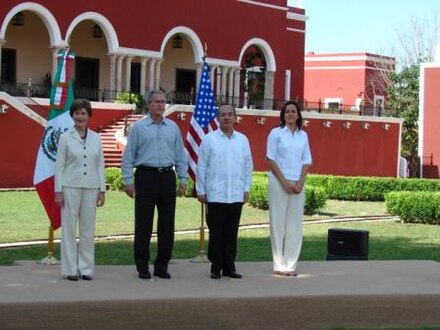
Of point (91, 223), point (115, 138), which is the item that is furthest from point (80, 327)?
point (115, 138)

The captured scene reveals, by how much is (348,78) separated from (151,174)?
44237 mm

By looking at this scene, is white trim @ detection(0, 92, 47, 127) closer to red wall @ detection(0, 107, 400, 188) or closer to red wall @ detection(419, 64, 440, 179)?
red wall @ detection(0, 107, 400, 188)

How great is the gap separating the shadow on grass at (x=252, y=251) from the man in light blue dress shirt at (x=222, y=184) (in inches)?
96.5

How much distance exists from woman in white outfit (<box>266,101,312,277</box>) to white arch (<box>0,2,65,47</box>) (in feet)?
63.4

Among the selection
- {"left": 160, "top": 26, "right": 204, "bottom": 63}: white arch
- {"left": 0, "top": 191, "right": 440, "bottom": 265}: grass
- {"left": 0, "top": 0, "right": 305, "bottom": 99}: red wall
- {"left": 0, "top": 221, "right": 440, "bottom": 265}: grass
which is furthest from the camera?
{"left": 160, "top": 26, "right": 204, "bottom": 63}: white arch

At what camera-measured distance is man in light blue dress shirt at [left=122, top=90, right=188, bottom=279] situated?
756 cm

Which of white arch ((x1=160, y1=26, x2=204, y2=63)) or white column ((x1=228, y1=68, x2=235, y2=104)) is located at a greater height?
white arch ((x1=160, y1=26, x2=204, y2=63))

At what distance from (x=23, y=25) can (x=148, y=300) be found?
78.7 ft

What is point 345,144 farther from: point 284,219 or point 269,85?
point 284,219

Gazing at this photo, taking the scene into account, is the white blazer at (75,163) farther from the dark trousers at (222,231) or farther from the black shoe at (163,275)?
the dark trousers at (222,231)

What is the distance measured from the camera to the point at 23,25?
28922mm

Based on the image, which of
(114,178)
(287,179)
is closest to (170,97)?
(114,178)

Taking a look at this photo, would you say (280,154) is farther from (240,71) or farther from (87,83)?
(240,71)

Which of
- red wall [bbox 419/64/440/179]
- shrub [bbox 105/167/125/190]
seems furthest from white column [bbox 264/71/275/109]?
shrub [bbox 105/167/125/190]
